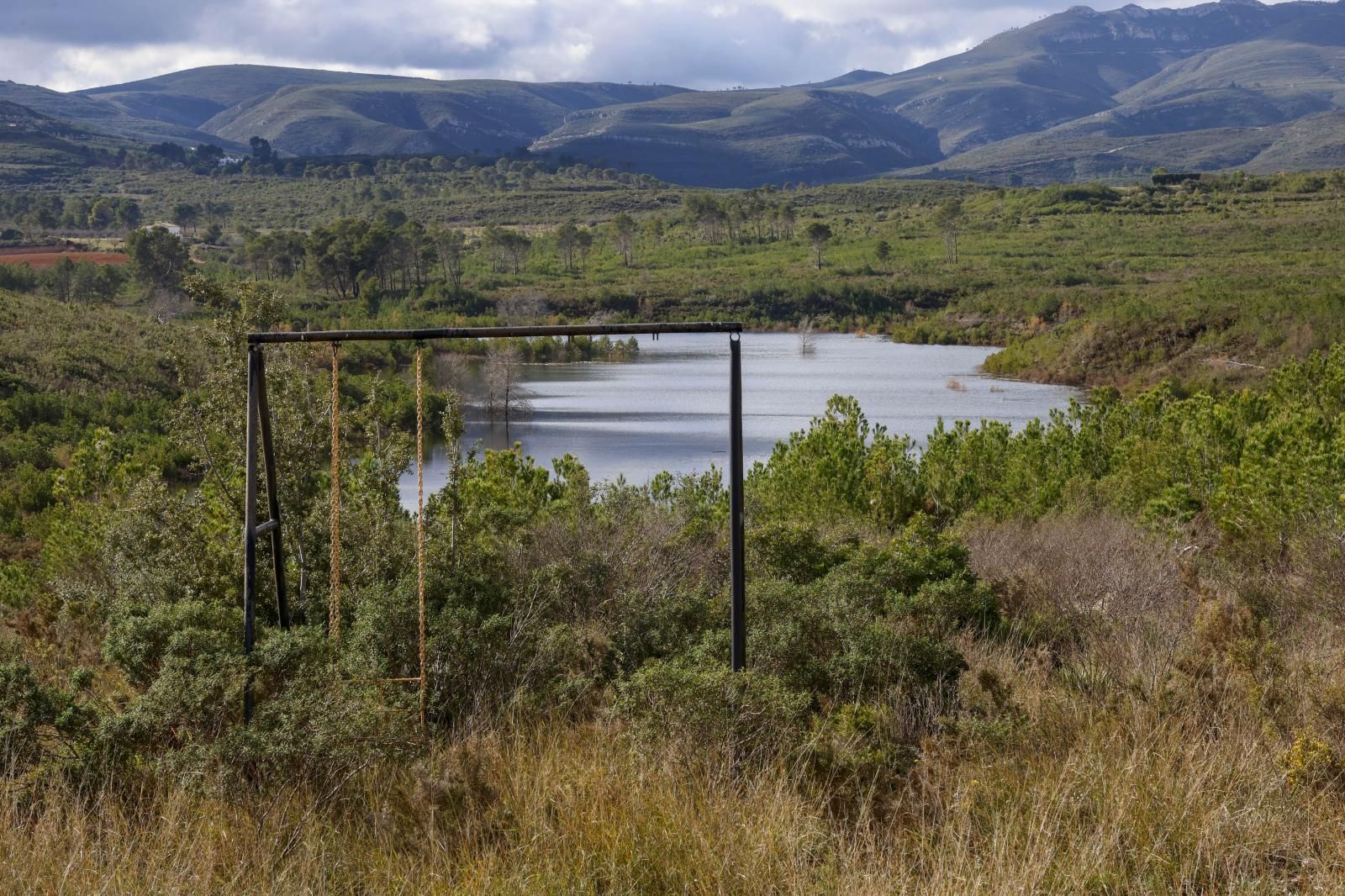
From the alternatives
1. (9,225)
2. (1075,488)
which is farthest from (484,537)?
(9,225)

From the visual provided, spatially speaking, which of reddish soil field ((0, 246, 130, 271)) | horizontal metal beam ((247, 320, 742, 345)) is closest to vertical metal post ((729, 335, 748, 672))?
horizontal metal beam ((247, 320, 742, 345))

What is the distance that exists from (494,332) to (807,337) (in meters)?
41.2

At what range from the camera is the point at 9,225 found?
79312 millimetres

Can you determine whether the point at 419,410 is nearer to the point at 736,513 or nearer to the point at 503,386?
the point at 736,513

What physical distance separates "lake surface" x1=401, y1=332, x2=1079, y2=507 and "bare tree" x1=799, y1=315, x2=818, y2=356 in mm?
455

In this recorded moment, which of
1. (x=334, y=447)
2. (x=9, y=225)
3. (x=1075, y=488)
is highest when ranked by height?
(x=9, y=225)

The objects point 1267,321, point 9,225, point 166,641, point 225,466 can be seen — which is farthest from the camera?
point 9,225

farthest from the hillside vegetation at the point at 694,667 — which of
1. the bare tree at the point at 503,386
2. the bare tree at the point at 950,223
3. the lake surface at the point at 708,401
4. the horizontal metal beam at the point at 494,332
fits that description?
the bare tree at the point at 950,223

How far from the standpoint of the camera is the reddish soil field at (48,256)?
2185 inches

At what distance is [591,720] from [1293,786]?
2579 millimetres

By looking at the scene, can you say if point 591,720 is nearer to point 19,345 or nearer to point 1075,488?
point 1075,488

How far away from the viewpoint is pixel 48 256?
Result: 199ft

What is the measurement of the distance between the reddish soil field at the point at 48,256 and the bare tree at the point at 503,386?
39.9 metres

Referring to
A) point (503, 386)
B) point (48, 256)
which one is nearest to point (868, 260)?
point (48, 256)
